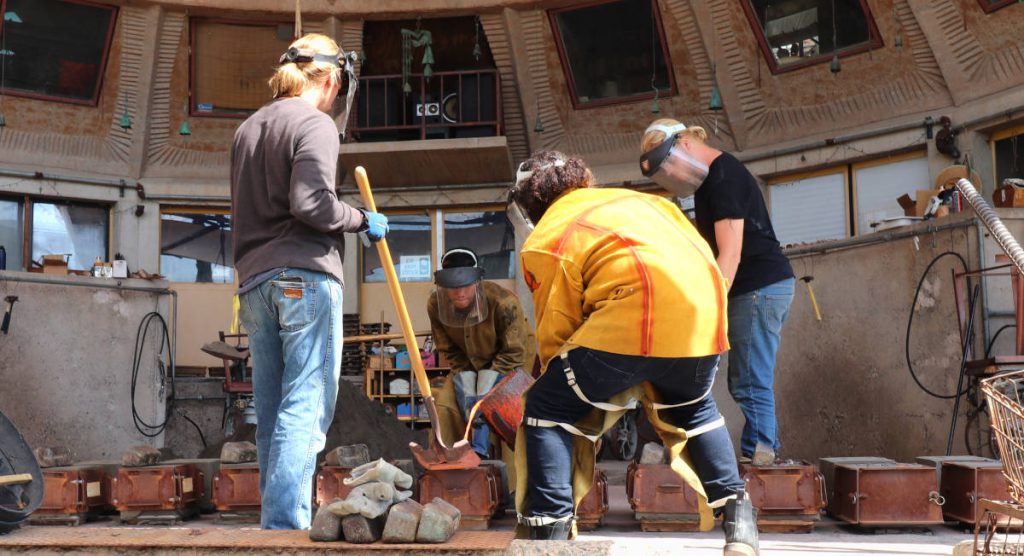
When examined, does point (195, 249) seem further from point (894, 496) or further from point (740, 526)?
point (740, 526)

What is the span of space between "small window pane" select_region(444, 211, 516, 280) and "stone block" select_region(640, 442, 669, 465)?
7.49 metres

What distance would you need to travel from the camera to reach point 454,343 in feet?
21.8

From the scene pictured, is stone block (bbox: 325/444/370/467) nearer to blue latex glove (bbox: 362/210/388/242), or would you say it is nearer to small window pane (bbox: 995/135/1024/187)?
blue latex glove (bbox: 362/210/388/242)

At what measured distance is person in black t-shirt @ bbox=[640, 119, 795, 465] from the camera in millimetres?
4480

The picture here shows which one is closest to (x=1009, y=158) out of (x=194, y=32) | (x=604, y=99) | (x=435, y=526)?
(x=604, y=99)

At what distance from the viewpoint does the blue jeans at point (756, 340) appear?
15.6 feet

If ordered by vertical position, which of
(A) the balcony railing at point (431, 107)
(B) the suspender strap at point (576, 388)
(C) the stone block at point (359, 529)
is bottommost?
(C) the stone block at point (359, 529)

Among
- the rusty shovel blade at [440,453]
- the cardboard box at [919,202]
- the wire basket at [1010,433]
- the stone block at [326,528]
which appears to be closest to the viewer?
the stone block at [326,528]

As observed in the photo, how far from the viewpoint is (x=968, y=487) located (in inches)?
191

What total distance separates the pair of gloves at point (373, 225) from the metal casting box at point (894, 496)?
251cm

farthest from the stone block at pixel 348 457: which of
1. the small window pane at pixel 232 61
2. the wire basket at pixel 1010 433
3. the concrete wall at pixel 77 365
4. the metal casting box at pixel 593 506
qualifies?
the small window pane at pixel 232 61

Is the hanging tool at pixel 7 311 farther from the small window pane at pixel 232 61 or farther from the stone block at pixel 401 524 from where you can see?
the stone block at pixel 401 524

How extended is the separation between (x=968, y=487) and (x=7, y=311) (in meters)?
7.87

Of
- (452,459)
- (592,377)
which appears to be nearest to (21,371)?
(452,459)
